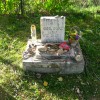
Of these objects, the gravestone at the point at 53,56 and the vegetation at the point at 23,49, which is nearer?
the vegetation at the point at 23,49

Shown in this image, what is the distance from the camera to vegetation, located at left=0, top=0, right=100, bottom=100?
6.21 m

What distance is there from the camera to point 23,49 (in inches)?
302

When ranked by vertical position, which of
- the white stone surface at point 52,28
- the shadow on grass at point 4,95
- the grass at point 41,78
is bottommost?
the shadow on grass at point 4,95

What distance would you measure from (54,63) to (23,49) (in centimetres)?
162

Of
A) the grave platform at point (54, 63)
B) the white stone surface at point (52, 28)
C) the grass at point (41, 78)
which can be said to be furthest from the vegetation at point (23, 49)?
the white stone surface at point (52, 28)

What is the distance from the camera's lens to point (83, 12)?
1024 centimetres

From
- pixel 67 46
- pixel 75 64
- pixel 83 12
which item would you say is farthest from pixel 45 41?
pixel 83 12

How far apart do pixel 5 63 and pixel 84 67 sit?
8.18ft

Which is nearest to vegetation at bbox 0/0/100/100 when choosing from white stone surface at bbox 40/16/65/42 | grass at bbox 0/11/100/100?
grass at bbox 0/11/100/100

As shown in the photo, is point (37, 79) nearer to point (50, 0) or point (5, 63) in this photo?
point (5, 63)

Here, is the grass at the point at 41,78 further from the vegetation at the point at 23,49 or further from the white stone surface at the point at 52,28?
the white stone surface at the point at 52,28

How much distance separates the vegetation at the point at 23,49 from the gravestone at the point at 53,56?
8.6 inches

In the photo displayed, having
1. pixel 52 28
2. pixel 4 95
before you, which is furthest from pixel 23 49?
pixel 4 95

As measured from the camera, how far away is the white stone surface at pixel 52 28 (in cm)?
655
